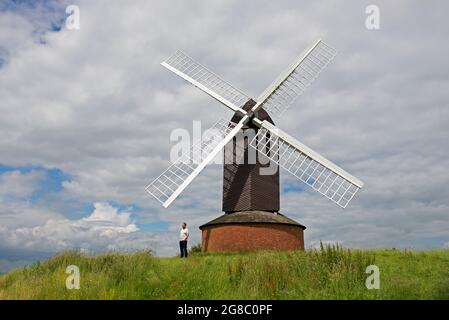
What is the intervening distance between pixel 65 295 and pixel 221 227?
12.3 metres

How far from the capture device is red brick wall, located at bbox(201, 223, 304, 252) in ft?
70.3

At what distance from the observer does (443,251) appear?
64.8ft

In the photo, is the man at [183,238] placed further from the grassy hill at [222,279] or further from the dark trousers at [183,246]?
the grassy hill at [222,279]

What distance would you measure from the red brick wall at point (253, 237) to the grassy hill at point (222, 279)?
21.9 feet

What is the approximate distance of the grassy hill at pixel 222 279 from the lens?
34.2 feet

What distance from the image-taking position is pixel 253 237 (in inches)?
845

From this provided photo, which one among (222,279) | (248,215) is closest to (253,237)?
(248,215)

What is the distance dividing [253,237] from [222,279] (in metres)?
9.17

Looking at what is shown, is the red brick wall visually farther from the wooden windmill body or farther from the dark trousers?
the dark trousers

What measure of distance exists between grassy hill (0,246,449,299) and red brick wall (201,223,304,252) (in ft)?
21.9

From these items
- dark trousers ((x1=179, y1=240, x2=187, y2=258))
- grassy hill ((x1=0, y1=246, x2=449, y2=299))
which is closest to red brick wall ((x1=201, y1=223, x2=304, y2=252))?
dark trousers ((x1=179, y1=240, x2=187, y2=258))

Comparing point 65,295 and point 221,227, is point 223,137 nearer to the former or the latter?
point 221,227
